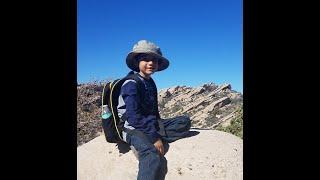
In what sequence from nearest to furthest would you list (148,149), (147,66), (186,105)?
(148,149) → (147,66) → (186,105)

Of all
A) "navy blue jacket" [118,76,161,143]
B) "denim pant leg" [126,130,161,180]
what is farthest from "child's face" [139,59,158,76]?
"denim pant leg" [126,130,161,180]

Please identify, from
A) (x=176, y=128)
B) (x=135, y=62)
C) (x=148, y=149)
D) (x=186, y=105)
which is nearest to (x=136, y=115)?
(x=148, y=149)

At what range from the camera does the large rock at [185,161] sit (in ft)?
14.5

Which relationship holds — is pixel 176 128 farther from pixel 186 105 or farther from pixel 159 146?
pixel 186 105

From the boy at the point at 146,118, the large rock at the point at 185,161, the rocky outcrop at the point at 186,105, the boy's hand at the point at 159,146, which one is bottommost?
the rocky outcrop at the point at 186,105

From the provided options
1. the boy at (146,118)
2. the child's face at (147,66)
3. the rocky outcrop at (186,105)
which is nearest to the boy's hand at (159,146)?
the boy at (146,118)

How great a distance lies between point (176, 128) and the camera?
15.3 ft

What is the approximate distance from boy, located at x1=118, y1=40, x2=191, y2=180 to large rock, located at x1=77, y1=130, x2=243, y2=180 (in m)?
0.14

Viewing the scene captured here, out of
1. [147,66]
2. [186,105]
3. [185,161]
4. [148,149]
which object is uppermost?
[147,66]

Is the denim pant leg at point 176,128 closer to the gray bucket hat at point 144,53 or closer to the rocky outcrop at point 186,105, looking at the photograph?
the gray bucket hat at point 144,53

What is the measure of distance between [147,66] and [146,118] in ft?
1.83

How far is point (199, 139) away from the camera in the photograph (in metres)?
4.75
